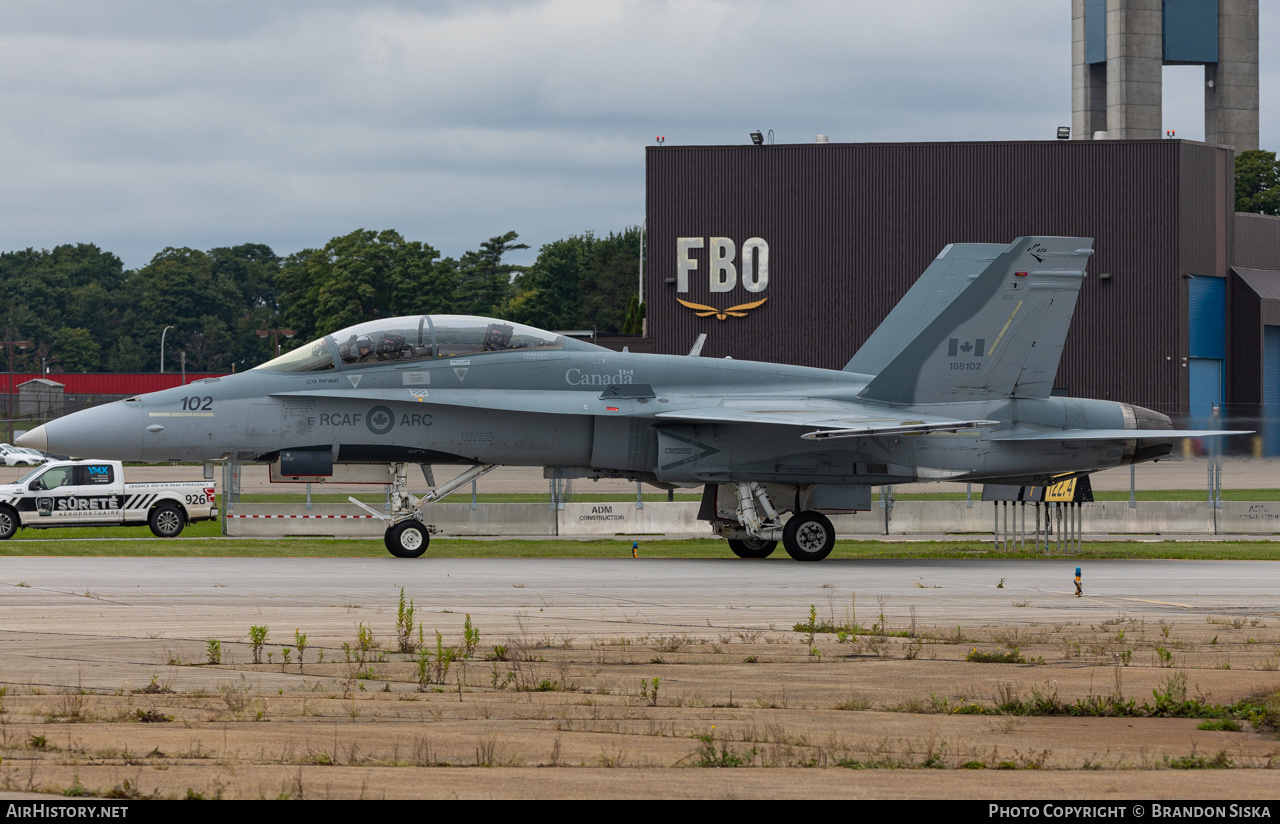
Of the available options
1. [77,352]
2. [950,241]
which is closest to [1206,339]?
[950,241]

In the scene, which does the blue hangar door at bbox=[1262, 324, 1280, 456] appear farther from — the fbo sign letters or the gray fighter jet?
the gray fighter jet

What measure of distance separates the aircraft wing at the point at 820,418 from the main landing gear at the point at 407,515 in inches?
125

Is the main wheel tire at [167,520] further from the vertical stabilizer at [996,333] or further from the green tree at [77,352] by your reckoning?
the green tree at [77,352]

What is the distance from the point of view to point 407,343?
61.2ft

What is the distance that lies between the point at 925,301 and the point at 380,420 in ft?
29.6

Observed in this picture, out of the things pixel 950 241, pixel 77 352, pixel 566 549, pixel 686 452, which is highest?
pixel 77 352

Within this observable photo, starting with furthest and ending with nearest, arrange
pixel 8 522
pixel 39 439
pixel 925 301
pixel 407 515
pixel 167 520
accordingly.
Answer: pixel 167 520, pixel 8 522, pixel 925 301, pixel 407 515, pixel 39 439

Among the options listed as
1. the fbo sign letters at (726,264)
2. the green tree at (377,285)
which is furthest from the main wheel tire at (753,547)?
the green tree at (377,285)

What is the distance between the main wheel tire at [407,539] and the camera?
61.9ft

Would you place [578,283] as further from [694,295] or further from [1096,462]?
[1096,462]

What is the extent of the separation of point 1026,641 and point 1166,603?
3.75 m

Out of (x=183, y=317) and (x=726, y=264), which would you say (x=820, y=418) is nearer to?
(x=726, y=264)

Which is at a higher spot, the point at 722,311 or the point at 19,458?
the point at 722,311

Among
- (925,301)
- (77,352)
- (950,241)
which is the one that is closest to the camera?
(925,301)
